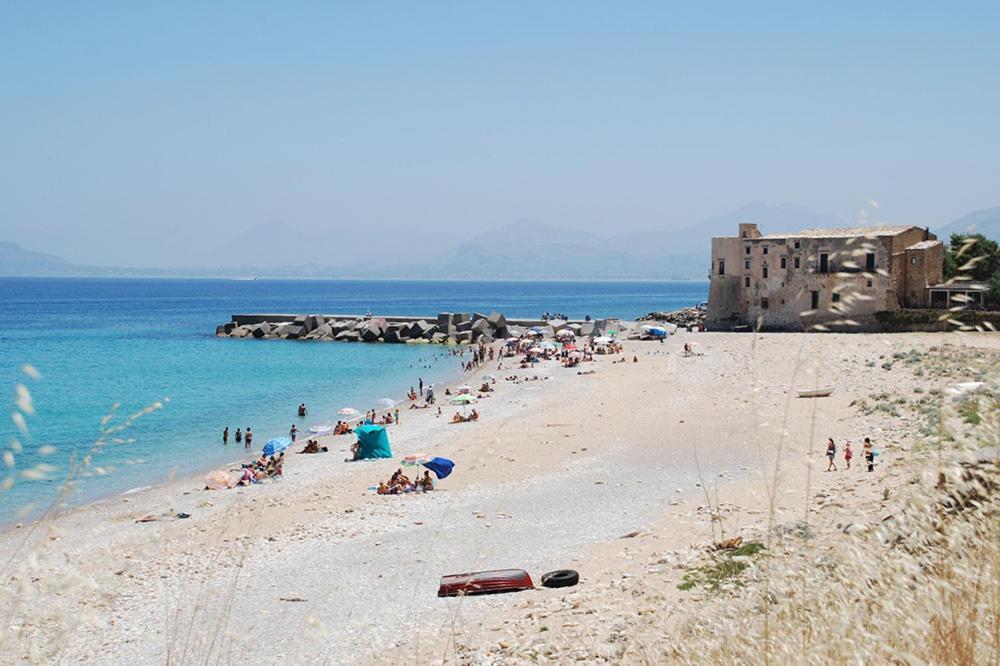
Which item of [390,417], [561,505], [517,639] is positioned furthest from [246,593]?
[390,417]

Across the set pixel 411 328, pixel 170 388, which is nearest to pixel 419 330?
pixel 411 328

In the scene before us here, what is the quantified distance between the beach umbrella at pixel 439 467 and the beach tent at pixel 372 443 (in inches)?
162

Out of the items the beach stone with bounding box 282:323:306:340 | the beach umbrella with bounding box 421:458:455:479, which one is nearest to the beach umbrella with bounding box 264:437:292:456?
the beach umbrella with bounding box 421:458:455:479

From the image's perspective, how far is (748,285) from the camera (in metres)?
52.2

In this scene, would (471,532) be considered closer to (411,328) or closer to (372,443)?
(372,443)

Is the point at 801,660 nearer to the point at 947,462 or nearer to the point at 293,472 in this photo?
the point at 947,462

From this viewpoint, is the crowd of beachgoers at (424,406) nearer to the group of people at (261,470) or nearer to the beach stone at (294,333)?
the group of people at (261,470)

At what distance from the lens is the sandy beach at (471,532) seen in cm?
570

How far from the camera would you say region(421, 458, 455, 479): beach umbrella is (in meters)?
21.2

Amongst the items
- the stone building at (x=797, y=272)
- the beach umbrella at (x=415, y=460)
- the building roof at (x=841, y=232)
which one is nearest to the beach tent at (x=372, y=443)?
the beach umbrella at (x=415, y=460)

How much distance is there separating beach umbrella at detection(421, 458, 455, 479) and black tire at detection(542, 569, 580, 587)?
8491 millimetres

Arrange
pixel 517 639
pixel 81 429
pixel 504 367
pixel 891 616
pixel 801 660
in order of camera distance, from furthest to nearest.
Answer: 1. pixel 504 367
2. pixel 81 429
3. pixel 517 639
4. pixel 891 616
5. pixel 801 660

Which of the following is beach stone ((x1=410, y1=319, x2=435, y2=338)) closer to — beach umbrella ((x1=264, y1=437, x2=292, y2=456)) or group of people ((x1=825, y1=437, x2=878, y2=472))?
beach umbrella ((x1=264, y1=437, x2=292, y2=456))

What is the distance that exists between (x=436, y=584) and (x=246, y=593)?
9.49 ft
